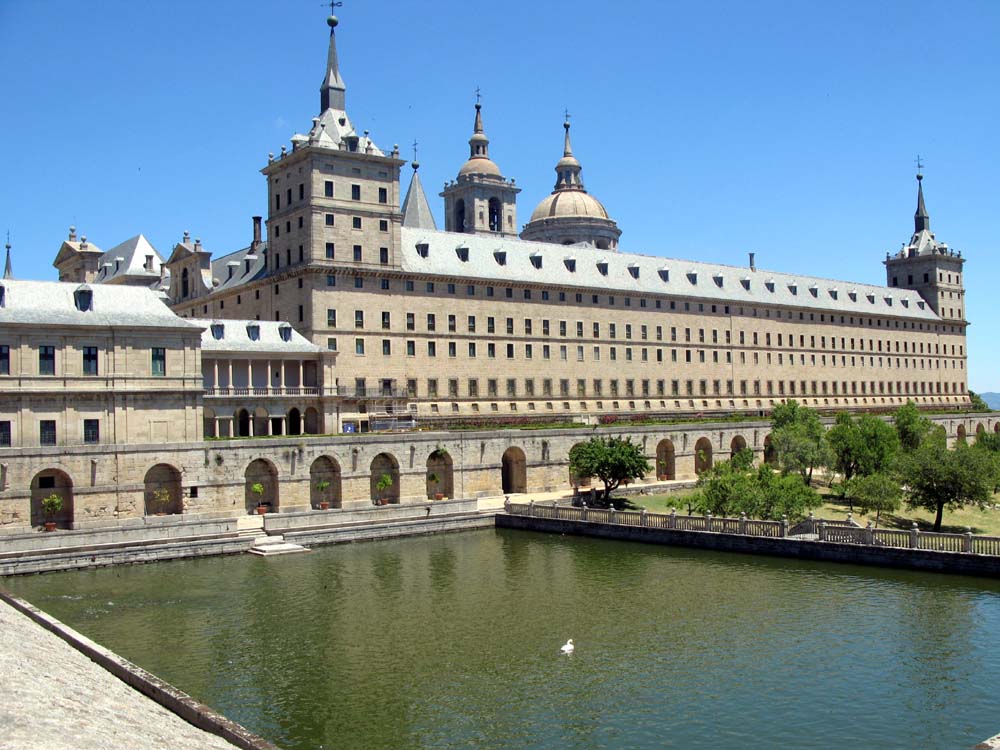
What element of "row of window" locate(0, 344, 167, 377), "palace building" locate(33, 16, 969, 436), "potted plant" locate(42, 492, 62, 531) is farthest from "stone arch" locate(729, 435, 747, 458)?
"potted plant" locate(42, 492, 62, 531)

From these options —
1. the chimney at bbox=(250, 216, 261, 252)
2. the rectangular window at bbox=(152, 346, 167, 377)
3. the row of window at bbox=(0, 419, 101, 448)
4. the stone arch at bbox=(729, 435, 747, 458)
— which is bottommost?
the stone arch at bbox=(729, 435, 747, 458)

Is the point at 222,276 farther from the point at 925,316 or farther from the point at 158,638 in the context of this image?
the point at 925,316

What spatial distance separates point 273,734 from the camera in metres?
25.1

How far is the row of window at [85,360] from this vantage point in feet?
166

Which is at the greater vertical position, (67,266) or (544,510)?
(67,266)

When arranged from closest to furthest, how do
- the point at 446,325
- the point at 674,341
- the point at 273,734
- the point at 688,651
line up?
1. the point at 273,734
2. the point at 688,651
3. the point at 446,325
4. the point at 674,341

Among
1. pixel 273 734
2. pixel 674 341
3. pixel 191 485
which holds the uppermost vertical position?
pixel 674 341

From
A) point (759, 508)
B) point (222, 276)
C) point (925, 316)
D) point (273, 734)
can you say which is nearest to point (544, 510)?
point (759, 508)

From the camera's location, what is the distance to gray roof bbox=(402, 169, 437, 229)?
375 ft

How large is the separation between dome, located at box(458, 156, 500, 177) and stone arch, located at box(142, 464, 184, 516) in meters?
79.3

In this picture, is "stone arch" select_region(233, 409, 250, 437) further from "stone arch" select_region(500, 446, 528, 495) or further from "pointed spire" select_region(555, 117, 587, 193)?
"pointed spire" select_region(555, 117, 587, 193)

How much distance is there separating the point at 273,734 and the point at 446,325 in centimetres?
5824

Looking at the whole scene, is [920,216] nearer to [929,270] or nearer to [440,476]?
[929,270]

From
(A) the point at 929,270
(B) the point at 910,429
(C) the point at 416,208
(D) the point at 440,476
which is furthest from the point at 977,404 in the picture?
(D) the point at 440,476
